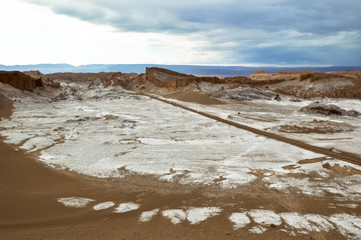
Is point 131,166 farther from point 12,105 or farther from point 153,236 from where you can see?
point 12,105

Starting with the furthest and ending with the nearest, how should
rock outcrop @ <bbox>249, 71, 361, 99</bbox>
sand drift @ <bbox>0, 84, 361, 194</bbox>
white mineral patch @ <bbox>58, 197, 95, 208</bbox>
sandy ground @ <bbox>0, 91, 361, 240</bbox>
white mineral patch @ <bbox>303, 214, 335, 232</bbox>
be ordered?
rock outcrop @ <bbox>249, 71, 361, 99</bbox> → sand drift @ <bbox>0, 84, 361, 194</bbox> → white mineral patch @ <bbox>58, 197, 95, 208</bbox> → white mineral patch @ <bbox>303, 214, 335, 232</bbox> → sandy ground @ <bbox>0, 91, 361, 240</bbox>

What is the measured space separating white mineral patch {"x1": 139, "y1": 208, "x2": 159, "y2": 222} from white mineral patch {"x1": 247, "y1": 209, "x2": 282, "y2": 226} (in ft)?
6.37

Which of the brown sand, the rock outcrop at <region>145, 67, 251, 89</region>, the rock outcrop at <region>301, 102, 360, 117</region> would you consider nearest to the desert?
the rock outcrop at <region>301, 102, 360, 117</region>

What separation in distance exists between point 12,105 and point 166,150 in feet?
65.2

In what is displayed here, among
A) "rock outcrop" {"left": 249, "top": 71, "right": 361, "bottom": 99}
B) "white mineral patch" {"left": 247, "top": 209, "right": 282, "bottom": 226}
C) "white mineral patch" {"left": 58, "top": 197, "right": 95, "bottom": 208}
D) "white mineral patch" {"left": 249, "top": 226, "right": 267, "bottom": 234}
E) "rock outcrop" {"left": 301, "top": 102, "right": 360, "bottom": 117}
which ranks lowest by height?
"white mineral patch" {"left": 247, "top": 209, "right": 282, "bottom": 226}

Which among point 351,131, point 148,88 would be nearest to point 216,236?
point 351,131

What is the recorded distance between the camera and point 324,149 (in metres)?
10.3

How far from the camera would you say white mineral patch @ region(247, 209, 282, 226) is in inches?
187

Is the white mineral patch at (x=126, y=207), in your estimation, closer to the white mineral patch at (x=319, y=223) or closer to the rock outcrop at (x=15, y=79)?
the white mineral patch at (x=319, y=223)

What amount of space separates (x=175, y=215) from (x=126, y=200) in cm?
133

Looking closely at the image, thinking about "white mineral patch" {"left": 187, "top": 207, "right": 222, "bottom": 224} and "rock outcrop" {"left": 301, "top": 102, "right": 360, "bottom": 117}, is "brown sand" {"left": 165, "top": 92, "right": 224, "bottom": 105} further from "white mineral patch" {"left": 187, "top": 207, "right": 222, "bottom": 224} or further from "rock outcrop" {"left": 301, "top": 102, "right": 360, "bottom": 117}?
"white mineral patch" {"left": 187, "top": 207, "right": 222, "bottom": 224}

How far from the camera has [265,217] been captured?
4.93m

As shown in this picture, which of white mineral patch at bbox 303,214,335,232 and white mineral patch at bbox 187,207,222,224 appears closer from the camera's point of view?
white mineral patch at bbox 303,214,335,232

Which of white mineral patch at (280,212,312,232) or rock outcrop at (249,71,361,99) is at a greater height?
rock outcrop at (249,71,361,99)
